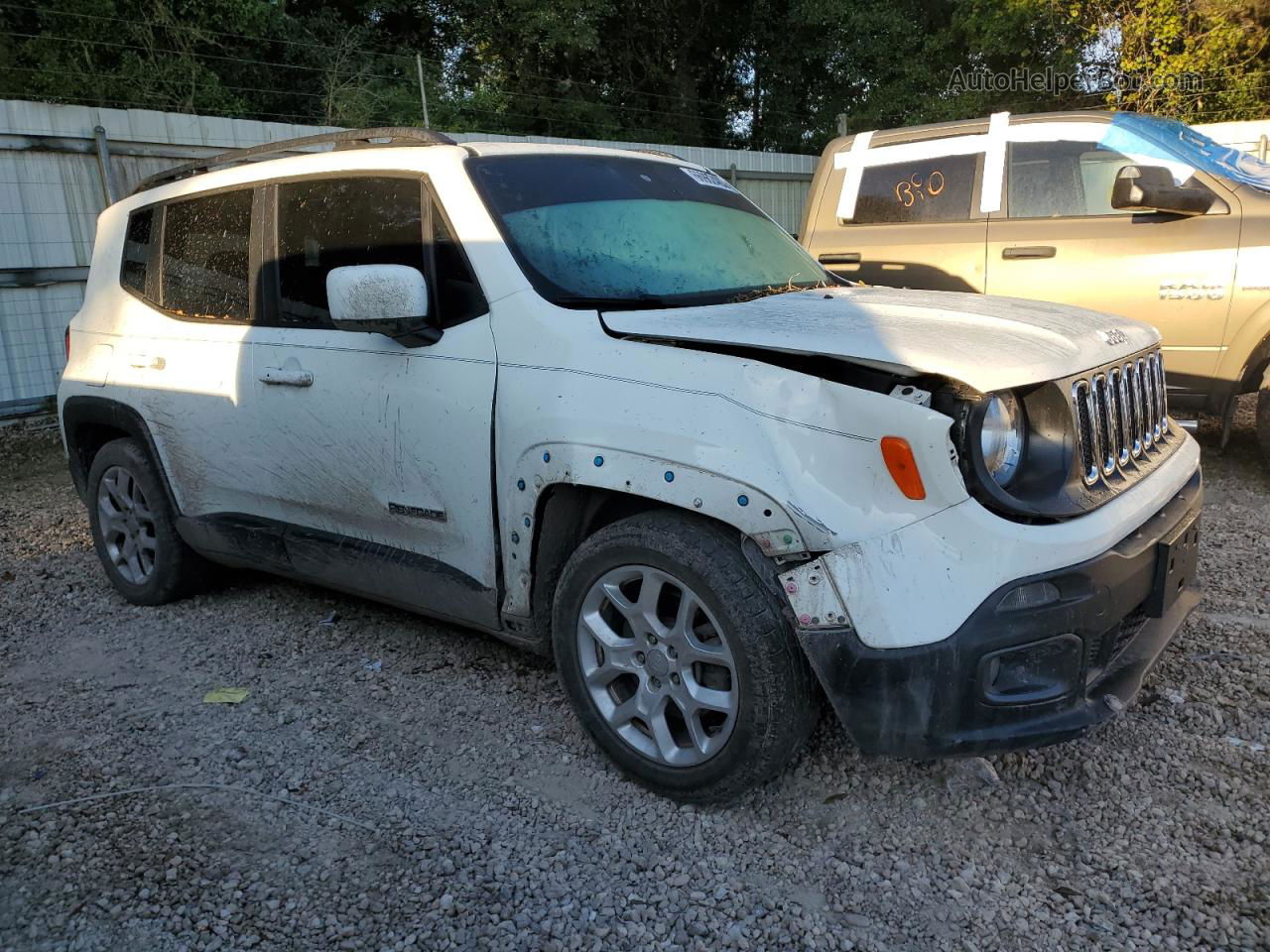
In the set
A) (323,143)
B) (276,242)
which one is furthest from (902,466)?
(323,143)

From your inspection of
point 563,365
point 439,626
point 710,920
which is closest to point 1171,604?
point 710,920

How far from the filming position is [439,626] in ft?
13.8

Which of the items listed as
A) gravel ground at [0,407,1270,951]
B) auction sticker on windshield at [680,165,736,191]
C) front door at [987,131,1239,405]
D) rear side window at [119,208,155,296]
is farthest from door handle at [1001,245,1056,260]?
rear side window at [119,208,155,296]

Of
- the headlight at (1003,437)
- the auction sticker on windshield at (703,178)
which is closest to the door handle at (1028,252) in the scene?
the auction sticker on windshield at (703,178)

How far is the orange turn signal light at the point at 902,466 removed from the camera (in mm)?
2324

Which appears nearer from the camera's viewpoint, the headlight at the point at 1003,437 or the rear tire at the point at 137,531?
the headlight at the point at 1003,437

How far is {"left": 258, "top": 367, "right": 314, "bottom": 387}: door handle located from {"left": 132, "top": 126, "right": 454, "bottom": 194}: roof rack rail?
0.87 m

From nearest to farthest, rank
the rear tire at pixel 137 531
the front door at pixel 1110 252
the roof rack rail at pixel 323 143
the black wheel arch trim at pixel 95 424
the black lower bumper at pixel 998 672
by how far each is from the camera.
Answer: the black lower bumper at pixel 998 672, the roof rack rail at pixel 323 143, the black wheel arch trim at pixel 95 424, the rear tire at pixel 137 531, the front door at pixel 1110 252

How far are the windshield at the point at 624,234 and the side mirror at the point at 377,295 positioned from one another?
13.5 inches

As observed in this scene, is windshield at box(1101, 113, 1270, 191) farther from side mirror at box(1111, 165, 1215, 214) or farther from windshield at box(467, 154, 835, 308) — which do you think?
windshield at box(467, 154, 835, 308)

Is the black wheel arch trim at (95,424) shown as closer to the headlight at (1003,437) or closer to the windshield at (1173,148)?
the headlight at (1003,437)

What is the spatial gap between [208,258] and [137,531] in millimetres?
1381

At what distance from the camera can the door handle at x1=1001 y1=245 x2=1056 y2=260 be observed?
5.79 metres

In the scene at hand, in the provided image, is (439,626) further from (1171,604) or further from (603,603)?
(1171,604)
